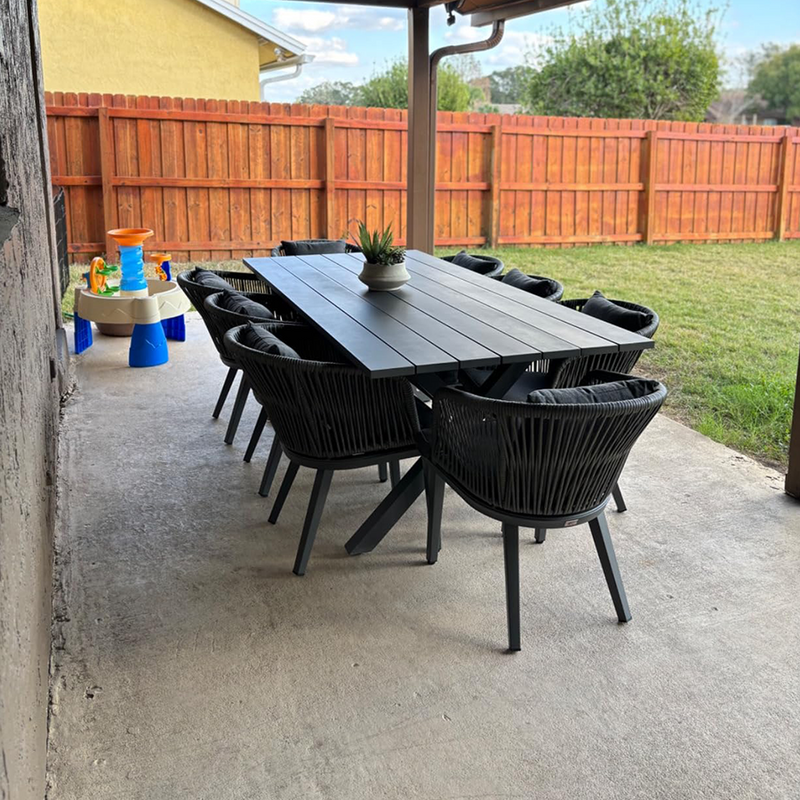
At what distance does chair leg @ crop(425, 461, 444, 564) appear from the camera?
2604mm

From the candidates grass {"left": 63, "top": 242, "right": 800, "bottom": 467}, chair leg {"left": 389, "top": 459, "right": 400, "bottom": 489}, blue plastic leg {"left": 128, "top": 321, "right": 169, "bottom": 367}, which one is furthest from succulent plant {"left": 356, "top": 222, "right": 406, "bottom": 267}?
blue plastic leg {"left": 128, "top": 321, "right": 169, "bottom": 367}

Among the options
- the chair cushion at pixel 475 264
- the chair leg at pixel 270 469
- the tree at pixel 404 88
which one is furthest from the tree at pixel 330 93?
the chair leg at pixel 270 469

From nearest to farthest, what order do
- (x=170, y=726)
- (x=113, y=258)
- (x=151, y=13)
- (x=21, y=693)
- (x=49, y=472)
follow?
(x=21, y=693) < (x=170, y=726) < (x=49, y=472) < (x=113, y=258) < (x=151, y=13)

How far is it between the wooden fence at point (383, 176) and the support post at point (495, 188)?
1cm

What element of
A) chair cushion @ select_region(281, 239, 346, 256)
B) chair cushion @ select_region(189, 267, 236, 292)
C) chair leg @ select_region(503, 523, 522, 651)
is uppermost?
chair cushion @ select_region(281, 239, 346, 256)

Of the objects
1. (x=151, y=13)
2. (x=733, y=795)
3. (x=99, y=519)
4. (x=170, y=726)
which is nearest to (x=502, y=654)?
(x=733, y=795)

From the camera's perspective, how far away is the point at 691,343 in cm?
561

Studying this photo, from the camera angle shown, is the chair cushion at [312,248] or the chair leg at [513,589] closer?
the chair leg at [513,589]

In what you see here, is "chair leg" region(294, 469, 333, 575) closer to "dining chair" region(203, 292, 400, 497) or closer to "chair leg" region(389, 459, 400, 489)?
"dining chair" region(203, 292, 400, 497)

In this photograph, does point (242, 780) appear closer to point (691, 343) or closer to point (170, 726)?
point (170, 726)

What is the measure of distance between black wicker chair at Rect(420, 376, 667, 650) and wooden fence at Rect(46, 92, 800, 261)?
21.0ft

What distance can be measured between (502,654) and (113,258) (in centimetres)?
663

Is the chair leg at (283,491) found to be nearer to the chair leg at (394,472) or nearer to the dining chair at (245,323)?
the dining chair at (245,323)

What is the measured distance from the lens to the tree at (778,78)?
22.9 m
